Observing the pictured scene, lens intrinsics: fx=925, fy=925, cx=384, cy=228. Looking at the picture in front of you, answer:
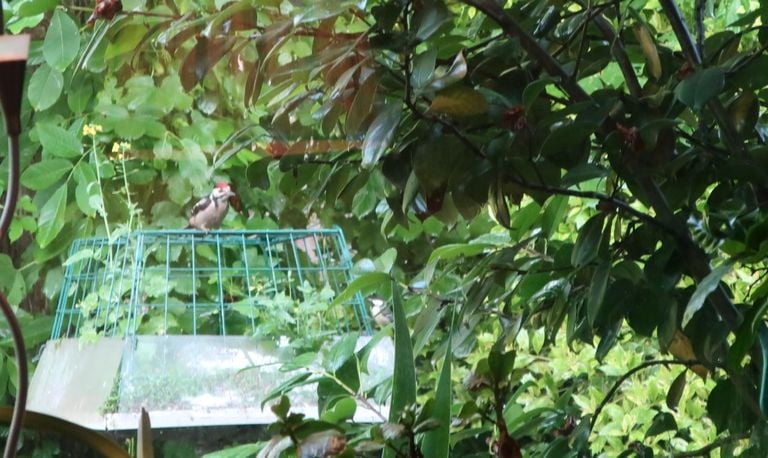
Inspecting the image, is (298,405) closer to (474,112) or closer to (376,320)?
(376,320)

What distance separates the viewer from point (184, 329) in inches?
29.3

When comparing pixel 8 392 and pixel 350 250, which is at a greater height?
pixel 350 250

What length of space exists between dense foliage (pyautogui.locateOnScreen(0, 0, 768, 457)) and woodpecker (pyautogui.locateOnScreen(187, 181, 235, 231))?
11 millimetres

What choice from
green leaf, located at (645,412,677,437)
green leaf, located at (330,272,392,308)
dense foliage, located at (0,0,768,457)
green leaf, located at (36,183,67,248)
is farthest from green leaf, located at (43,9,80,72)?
green leaf, located at (645,412,677,437)

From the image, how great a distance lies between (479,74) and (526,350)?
0.54 meters

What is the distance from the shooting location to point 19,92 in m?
0.30

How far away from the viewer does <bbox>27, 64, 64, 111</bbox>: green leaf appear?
69 centimetres

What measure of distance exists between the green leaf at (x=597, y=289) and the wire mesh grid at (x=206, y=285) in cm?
30

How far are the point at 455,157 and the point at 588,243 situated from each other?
12cm

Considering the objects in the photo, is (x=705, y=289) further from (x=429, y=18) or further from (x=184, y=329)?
(x=184, y=329)

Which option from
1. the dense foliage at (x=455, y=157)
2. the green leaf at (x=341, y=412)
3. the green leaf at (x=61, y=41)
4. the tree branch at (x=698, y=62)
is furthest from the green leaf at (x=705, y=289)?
the green leaf at (x=61, y=41)

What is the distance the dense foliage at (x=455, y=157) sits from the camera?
49cm

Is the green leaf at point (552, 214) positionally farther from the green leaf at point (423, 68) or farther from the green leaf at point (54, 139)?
the green leaf at point (54, 139)

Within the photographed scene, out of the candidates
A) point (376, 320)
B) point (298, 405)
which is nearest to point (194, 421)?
point (298, 405)
